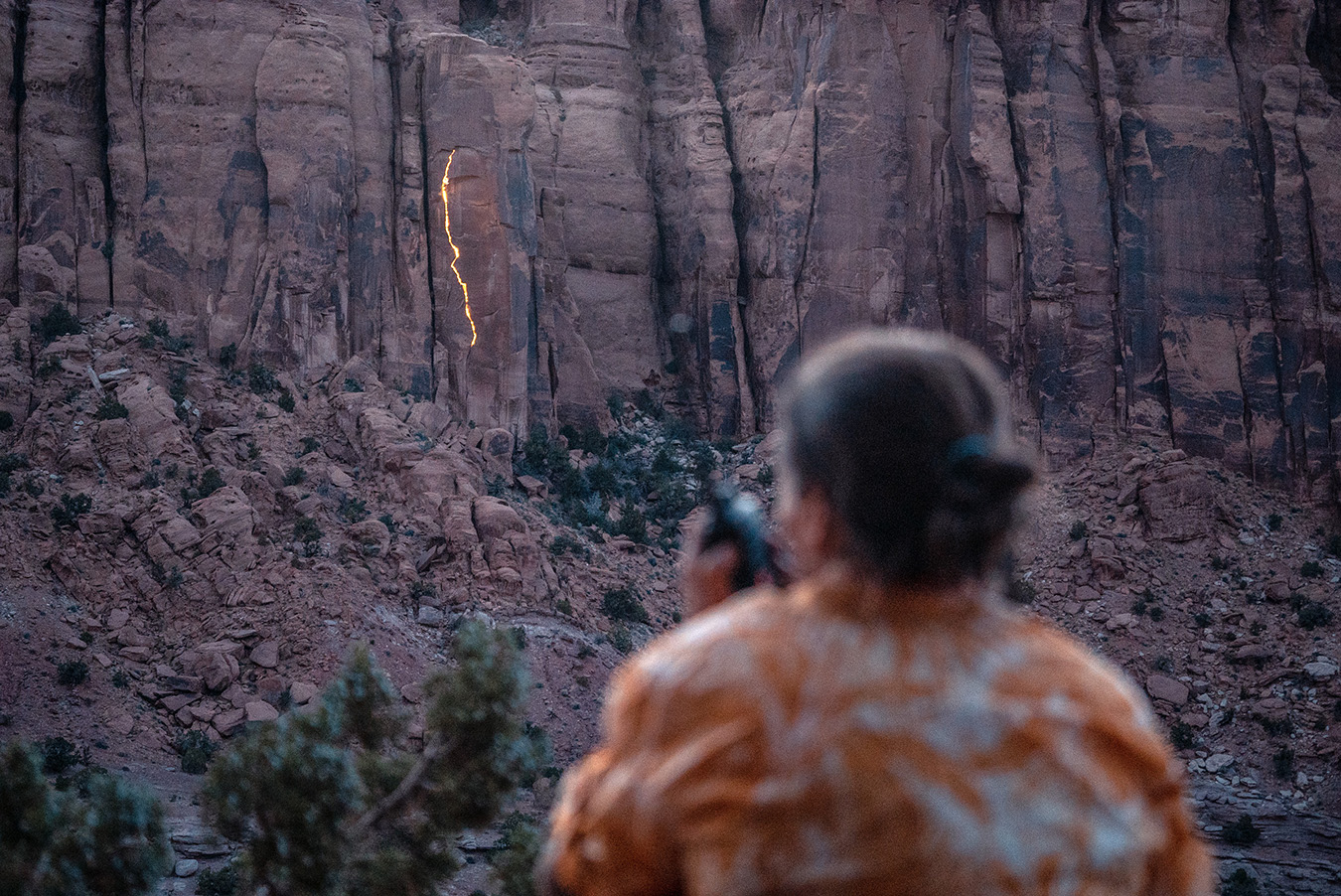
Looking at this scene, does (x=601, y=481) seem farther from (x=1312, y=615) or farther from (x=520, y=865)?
(x=520, y=865)

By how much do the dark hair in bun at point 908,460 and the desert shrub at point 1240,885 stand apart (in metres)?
20.0

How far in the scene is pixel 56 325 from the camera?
23484mm

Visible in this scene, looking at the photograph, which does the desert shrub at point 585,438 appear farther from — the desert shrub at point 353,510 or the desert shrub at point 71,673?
the desert shrub at point 71,673

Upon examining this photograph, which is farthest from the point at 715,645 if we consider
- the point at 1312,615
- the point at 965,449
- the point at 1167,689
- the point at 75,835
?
the point at 1312,615

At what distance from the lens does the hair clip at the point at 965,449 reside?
1410 millimetres

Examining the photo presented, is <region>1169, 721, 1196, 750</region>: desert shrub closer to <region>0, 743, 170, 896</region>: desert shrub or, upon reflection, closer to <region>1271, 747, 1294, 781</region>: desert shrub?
<region>1271, 747, 1294, 781</region>: desert shrub

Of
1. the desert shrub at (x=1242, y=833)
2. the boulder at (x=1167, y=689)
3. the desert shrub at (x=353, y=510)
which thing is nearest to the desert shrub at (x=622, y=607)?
the desert shrub at (x=353, y=510)

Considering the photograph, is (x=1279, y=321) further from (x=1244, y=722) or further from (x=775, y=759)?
(x=775, y=759)

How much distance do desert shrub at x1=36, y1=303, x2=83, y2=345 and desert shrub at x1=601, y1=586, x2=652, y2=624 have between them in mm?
11809

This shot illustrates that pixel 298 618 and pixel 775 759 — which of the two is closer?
pixel 775 759

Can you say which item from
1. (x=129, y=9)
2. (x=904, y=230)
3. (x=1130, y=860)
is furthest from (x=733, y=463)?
(x=1130, y=860)

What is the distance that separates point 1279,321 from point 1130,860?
33618 millimetres

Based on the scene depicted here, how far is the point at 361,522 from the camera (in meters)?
22.4

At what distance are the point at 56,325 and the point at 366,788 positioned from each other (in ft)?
68.2
